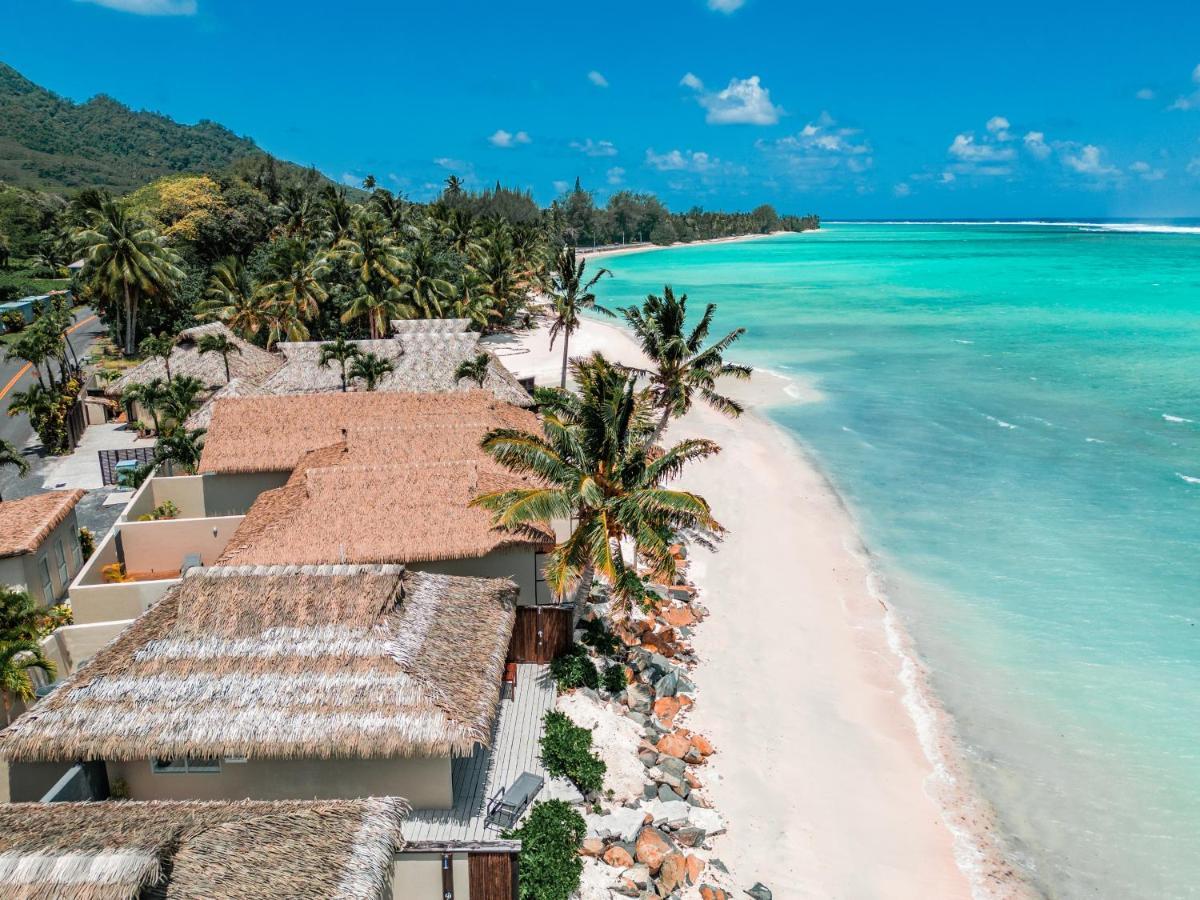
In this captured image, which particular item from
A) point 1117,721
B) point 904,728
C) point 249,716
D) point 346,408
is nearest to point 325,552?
point 249,716

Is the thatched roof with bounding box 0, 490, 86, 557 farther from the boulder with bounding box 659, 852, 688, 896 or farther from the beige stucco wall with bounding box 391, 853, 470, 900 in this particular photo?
the boulder with bounding box 659, 852, 688, 896

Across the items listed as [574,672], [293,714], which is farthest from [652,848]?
[293,714]

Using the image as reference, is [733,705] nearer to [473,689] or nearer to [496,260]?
[473,689]

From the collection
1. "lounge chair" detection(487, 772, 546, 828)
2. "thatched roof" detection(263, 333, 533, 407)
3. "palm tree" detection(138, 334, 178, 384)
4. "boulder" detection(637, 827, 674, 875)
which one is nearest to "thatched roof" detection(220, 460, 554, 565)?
"lounge chair" detection(487, 772, 546, 828)

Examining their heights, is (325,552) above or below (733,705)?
above

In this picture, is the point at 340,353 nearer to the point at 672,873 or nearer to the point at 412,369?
the point at 412,369

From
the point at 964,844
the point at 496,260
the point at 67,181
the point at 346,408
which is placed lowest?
the point at 964,844
